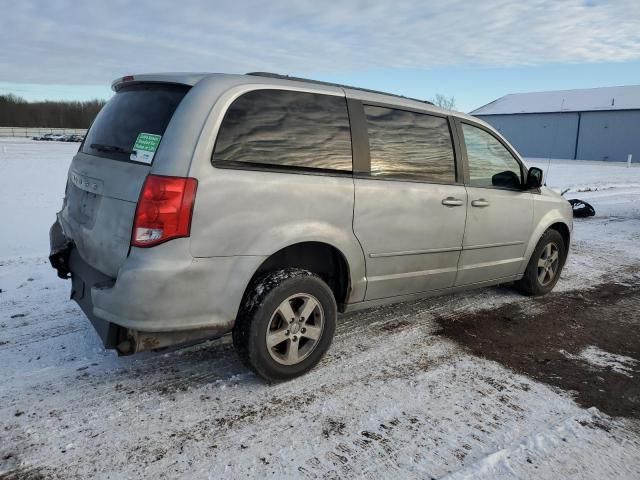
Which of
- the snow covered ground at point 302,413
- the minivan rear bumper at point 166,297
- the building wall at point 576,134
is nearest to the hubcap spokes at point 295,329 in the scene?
the snow covered ground at point 302,413

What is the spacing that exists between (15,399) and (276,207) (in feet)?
6.15

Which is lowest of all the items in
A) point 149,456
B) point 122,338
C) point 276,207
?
point 149,456

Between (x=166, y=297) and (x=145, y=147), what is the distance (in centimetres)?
87

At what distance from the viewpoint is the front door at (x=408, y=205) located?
3.52 m

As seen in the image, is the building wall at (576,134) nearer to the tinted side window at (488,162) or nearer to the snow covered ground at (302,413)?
the tinted side window at (488,162)

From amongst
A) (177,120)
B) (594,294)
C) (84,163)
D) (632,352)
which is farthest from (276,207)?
(594,294)

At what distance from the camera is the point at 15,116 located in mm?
91812

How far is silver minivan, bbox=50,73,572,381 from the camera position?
8.92 feet

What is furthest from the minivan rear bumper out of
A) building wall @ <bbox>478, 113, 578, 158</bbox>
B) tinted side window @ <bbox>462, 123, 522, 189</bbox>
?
building wall @ <bbox>478, 113, 578, 158</bbox>

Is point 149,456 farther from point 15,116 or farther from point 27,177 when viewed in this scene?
point 15,116

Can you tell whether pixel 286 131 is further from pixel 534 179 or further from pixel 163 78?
pixel 534 179

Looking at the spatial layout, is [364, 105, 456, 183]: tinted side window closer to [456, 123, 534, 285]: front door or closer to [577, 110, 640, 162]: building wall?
[456, 123, 534, 285]: front door

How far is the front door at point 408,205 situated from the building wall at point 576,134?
168 feet

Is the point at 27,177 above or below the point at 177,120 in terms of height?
below
